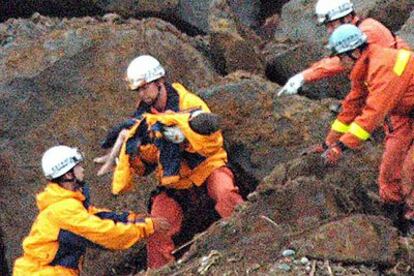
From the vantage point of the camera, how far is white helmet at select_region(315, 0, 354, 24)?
8547 mm

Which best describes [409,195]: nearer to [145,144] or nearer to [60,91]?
[145,144]

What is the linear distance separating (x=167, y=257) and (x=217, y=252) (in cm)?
159

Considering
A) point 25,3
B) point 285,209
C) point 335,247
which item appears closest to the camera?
point 335,247

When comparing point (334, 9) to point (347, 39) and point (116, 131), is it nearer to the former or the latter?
point (347, 39)

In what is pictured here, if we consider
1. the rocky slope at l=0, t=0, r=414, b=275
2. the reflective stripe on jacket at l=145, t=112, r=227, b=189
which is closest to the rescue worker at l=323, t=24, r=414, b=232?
the rocky slope at l=0, t=0, r=414, b=275

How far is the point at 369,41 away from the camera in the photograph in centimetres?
791

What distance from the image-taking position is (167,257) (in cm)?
834

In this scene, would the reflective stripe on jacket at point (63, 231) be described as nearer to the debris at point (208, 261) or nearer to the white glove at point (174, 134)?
the white glove at point (174, 134)

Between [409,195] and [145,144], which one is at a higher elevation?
[145,144]

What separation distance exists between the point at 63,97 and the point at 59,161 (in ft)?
7.20

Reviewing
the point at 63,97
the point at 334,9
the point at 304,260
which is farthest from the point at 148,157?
the point at 304,260

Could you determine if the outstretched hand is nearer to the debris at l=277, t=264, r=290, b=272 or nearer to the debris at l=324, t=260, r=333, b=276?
the debris at l=277, t=264, r=290, b=272

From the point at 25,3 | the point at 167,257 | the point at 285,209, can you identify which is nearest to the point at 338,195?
the point at 285,209

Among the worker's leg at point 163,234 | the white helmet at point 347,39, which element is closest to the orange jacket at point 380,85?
the white helmet at point 347,39
